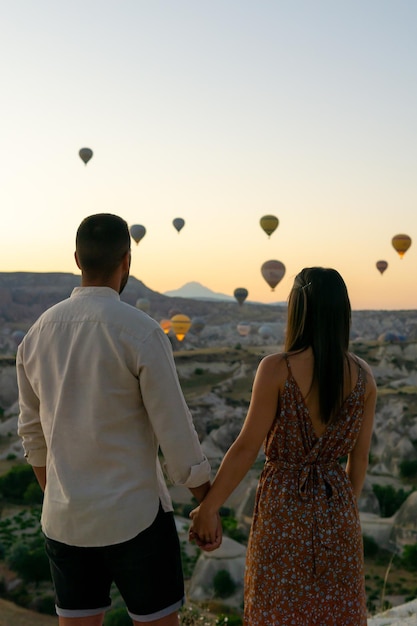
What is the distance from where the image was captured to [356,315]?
13788 cm

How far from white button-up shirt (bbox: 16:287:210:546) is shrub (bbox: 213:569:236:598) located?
13.9 meters

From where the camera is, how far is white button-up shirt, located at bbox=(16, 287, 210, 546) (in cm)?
188

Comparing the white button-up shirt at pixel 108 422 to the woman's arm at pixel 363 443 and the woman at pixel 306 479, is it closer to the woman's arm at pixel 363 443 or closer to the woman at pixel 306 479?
the woman at pixel 306 479

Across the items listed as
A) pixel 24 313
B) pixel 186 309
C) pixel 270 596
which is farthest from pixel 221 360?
pixel 186 309

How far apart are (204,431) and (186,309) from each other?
83.6m

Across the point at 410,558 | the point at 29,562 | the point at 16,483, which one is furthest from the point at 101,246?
the point at 16,483

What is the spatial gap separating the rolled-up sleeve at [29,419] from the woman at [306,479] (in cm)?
53

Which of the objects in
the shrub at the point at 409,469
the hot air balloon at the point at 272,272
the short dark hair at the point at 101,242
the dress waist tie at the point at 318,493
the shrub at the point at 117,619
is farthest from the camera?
the hot air balloon at the point at 272,272

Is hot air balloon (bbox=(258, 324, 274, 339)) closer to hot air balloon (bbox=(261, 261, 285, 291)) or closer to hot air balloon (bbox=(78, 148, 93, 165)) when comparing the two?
hot air balloon (bbox=(261, 261, 285, 291))

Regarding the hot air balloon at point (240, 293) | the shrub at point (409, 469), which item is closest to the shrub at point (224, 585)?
the shrub at point (409, 469)

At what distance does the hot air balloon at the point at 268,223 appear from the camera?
112 feet

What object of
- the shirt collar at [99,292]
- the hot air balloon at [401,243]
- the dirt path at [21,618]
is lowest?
the dirt path at [21,618]

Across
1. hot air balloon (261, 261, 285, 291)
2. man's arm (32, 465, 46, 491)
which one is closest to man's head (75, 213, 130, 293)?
man's arm (32, 465, 46, 491)

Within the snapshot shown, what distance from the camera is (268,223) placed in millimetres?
34156
